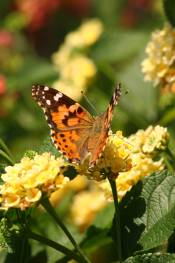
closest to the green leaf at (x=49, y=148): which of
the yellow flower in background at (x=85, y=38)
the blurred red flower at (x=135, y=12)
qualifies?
the yellow flower in background at (x=85, y=38)

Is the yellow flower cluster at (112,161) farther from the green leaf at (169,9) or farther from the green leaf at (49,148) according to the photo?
the green leaf at (169,9)

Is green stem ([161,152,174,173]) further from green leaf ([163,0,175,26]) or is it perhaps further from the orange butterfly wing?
green leaf ([163,0,175,26])

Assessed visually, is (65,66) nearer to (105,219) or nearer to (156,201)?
(105,219)

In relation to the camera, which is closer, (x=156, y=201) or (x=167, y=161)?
(x=156, y=201)

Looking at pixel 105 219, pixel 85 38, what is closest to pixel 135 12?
pixel 85 38

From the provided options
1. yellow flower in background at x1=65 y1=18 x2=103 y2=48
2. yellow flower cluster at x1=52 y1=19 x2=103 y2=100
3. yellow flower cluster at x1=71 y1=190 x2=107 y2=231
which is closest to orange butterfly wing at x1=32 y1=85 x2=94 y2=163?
yellow flower cluster at x1=71 y1=190 x2=107 y2=231

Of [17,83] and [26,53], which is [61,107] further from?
[26,53]
